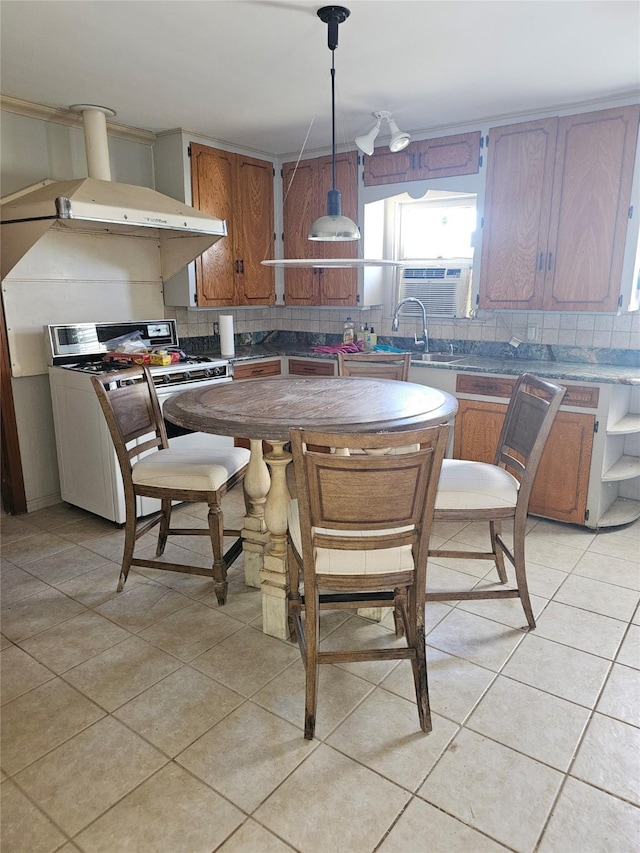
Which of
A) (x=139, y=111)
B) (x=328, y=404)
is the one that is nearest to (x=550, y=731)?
(x=328, y=404)

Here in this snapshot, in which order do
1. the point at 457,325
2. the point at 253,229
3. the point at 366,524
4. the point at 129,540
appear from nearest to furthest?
1. the point at 366,524
2. the point at 129,540
3. the point at 457,325
4. the point at 253,229

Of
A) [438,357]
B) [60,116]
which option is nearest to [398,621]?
[438,357]

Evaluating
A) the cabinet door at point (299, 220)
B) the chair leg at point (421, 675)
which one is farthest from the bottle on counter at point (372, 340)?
the chair leg at point (421, 675)

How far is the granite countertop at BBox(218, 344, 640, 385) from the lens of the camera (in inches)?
123

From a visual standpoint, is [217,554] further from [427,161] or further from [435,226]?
[435,226]

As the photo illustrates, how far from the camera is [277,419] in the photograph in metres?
2.06

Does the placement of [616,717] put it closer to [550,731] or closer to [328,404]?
[550,731]

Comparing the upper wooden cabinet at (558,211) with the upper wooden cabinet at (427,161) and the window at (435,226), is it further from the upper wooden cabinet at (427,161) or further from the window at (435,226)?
the window at (435,226)

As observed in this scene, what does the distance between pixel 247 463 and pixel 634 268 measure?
7.90ft

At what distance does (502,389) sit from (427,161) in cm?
167

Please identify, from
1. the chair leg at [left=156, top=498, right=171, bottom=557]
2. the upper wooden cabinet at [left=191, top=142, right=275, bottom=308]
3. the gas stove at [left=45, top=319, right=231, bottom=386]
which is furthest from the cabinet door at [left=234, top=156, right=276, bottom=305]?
the chair leg at [left=156, top=498, right=171, bottom=557]

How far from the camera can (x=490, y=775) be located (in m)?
1.63

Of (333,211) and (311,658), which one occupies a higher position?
(333,211)

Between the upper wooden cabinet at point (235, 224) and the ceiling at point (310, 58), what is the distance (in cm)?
41
